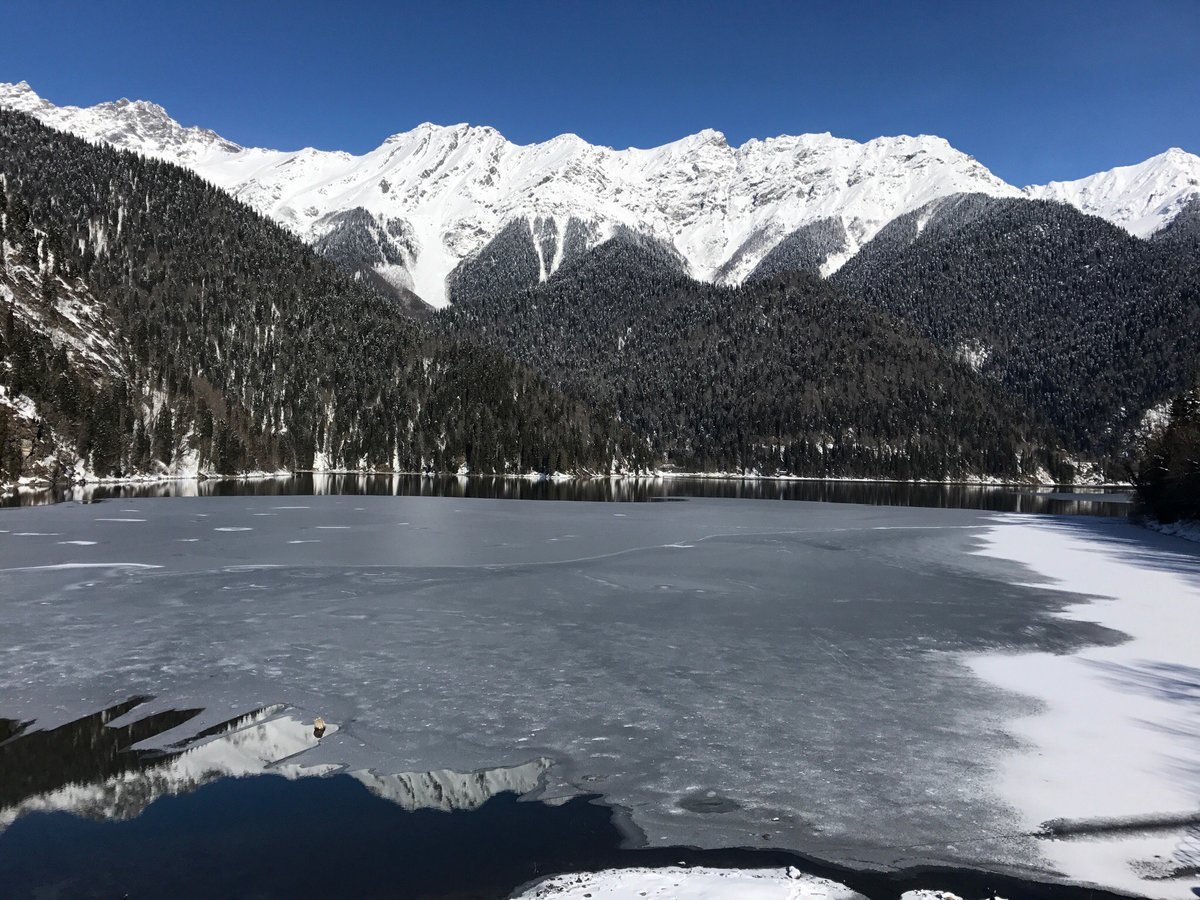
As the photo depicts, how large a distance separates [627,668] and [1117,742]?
31.4 ft

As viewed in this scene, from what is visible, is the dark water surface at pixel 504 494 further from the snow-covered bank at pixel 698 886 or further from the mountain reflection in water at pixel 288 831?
the snow-covered bank at pixel 698 886

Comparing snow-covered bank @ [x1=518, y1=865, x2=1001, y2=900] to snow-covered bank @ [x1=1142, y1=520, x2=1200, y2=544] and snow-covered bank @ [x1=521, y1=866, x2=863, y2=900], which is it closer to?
snow-covered bank @ [x1=521, y1=866, x2=863, y2=900]

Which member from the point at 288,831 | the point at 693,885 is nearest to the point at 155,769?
the point at 288,831

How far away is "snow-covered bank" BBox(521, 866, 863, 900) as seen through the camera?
27.9 ft

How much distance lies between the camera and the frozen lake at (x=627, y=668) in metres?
11.3

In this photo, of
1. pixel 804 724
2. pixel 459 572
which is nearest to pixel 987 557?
pixel 459 572

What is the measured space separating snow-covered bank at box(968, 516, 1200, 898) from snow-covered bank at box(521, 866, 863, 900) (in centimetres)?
323

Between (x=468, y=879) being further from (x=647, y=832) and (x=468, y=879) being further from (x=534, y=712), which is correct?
(x=534, y=712)

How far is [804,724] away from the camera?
1448cm

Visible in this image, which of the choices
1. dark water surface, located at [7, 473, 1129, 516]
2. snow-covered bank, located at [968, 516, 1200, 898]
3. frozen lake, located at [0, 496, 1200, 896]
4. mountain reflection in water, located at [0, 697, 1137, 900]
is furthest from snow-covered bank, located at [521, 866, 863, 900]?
dark water surface, located at [7, 473, 1129, 516]

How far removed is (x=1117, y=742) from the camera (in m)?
13.6

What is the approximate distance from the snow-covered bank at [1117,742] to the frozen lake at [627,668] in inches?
8.4

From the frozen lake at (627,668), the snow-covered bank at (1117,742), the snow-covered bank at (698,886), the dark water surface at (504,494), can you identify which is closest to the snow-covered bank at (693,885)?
the snow-covered bank at (698,886)

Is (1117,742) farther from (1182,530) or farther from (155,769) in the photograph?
(1182,530)
